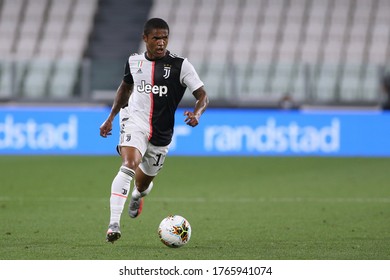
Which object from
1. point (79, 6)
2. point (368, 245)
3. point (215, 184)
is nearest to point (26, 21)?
point (79, 6)

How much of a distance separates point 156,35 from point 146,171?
1596 mm

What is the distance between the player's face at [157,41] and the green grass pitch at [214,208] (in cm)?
178

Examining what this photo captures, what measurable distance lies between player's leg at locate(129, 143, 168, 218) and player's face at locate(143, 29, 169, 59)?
922 millimetres

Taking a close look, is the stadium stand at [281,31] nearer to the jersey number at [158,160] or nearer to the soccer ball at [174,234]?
the jersey number at [158,160]

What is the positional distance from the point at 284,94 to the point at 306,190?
8636 millimetres

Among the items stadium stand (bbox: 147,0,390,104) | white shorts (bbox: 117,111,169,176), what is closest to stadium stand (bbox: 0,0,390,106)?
stadium stand (bbox: 147,0,390,104)

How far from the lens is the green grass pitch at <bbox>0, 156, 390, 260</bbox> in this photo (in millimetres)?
8789

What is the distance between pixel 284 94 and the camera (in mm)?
23703

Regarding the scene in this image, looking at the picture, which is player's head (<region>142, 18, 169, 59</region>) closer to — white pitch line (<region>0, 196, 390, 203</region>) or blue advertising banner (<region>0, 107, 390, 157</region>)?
white pitch line (<region>0, 196, 390, 203</region>)

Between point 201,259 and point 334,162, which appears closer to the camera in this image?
point 201,259

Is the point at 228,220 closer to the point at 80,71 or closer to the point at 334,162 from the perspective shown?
the point at 334,162

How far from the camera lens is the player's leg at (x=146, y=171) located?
9.83 metres

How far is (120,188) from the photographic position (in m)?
9.03

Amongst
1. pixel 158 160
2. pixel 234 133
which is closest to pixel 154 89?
pixel 158 160
